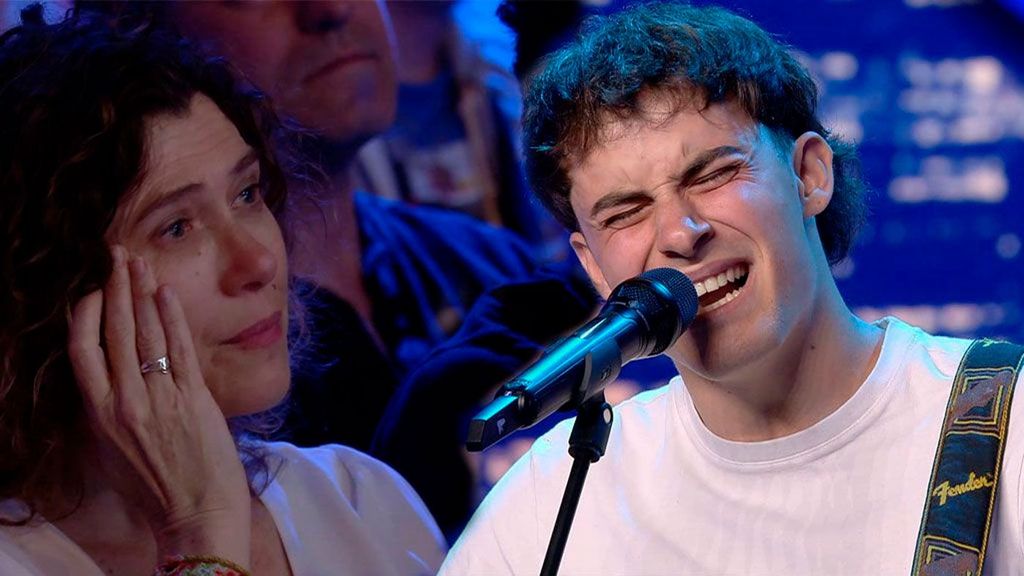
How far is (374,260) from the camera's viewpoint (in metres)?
2.97

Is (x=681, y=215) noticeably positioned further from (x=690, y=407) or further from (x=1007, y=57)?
(x=1007, y=57)

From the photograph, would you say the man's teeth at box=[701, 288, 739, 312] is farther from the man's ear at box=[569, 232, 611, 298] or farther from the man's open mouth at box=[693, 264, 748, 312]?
the man's ear at box=[569, 232, 611, 298]

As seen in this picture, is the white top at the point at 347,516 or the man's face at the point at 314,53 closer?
the white top at the point at 347,516

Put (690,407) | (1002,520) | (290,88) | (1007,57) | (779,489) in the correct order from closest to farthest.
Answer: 1. (1002,520)
2. (779,489)
3. (690,407)
4. (290,88)
5. (1007,57)

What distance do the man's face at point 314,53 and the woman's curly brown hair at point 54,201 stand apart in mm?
531

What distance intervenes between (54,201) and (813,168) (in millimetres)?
1464

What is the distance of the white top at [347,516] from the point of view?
249 cm

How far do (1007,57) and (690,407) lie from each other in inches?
67.7

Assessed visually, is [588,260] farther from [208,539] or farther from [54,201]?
[54,201]

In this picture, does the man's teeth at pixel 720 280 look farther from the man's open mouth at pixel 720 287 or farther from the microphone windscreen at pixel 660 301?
the microphone windscreen at pixel 660 301

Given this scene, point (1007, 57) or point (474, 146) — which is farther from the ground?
point (1007, 57)

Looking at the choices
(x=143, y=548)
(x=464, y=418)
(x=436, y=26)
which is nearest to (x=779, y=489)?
(x=464, y=418)

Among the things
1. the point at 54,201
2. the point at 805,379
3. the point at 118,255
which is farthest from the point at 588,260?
the point at 54,201

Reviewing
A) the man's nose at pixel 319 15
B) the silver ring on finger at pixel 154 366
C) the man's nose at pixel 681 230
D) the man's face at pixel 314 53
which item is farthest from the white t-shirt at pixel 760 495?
the man's nose at pixel 319 15
